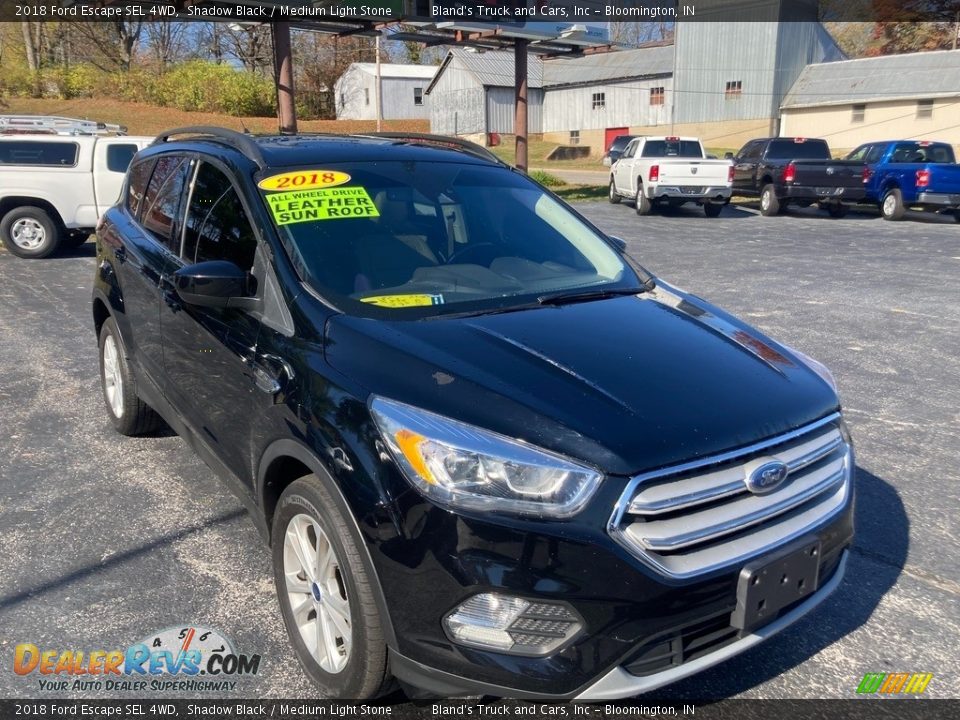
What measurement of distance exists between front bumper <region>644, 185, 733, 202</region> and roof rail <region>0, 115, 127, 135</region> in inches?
444

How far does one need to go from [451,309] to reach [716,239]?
13585mm

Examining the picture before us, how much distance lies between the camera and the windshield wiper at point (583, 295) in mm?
3357

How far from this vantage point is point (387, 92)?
57969mm

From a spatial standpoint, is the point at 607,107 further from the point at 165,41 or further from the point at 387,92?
the point at 165,41

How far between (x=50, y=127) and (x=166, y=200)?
12.4 meters

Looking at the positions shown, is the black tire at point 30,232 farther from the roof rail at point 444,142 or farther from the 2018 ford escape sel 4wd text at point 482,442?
the 2018 ford escape sel 4wd text at point 482,442

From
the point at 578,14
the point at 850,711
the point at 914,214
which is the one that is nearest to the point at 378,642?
the point at 850,711

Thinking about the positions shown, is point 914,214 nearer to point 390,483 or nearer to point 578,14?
point 578,14

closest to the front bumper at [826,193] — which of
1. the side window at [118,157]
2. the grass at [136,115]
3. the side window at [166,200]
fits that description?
the side window at [118,157]

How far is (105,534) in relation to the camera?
4.03 m

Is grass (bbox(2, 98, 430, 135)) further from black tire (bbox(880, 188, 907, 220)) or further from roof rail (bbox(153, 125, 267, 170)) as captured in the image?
roof rail (bbox(153, 125, 267, 170))

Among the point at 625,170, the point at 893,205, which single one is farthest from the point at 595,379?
the point at 625,170

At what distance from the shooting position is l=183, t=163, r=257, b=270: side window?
11.3 feet

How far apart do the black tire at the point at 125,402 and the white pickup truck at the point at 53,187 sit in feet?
27.6
